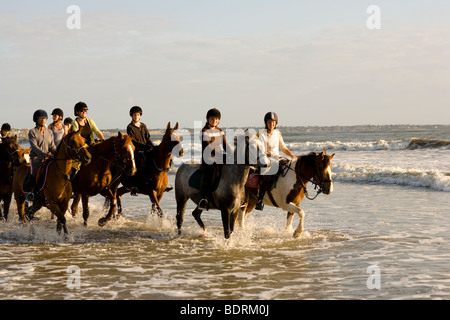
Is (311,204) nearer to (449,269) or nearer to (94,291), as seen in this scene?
(449,269)

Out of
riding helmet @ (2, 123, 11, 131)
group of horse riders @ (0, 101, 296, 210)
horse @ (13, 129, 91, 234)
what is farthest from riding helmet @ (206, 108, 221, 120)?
riding helmet @ (2, 123, 11, 131)

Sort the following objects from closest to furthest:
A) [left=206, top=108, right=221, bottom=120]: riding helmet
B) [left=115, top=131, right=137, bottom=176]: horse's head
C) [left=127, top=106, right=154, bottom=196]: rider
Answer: [left=206, top=108, right=221, bottom=120]: riding helmet → [left=115, top=131, right=137, bottom=176]: horse's head → [left=127, top=106, right=154, bottom=196]: rider

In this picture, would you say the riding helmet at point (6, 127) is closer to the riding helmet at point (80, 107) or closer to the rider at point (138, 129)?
the riding helmet at point (80, 107)

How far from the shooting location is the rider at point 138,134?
42.9 feet

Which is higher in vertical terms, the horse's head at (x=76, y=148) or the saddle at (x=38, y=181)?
the horse's head at (x=76, y=148)

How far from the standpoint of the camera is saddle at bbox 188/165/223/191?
10375mm

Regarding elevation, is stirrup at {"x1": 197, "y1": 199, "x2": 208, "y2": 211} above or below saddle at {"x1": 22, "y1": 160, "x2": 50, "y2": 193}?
below

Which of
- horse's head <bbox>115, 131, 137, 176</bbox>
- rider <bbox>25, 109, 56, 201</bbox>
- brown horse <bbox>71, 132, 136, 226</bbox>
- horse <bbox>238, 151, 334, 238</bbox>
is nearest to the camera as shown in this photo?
horse <bbox>238, 151, 334, 238</bbox>

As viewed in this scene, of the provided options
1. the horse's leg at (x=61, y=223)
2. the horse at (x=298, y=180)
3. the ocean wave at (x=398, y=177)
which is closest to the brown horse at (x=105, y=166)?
the horse's leg at (x=61, y=223)

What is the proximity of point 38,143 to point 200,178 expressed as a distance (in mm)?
3514

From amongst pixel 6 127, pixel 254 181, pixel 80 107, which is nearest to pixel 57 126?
pixel 80 107

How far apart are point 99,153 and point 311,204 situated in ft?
25.5

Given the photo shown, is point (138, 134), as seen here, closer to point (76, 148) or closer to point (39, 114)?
point (39, 114)

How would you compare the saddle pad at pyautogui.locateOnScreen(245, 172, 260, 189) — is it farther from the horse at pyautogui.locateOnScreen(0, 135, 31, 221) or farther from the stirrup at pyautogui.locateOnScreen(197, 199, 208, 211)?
the horse at pyautogui.locateOnScreen(0, 135, 31, 221)
